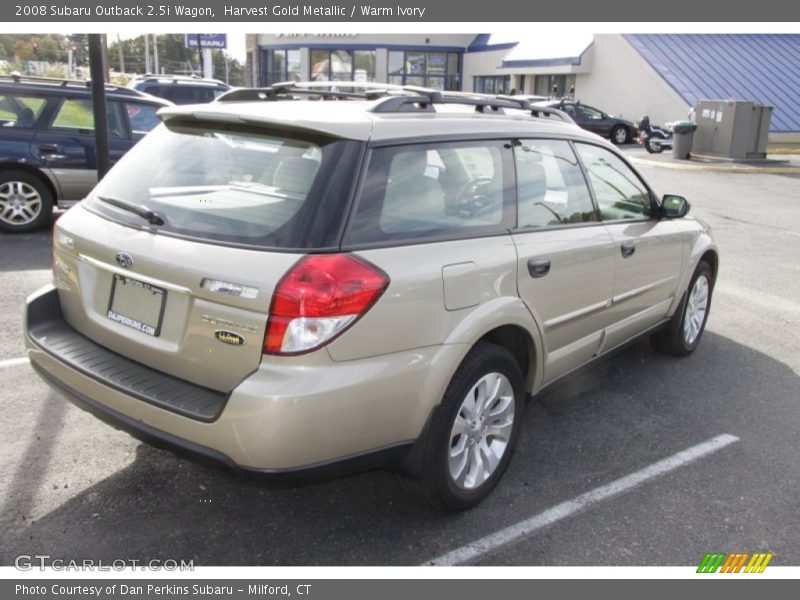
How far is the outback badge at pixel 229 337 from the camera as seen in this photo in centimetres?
265

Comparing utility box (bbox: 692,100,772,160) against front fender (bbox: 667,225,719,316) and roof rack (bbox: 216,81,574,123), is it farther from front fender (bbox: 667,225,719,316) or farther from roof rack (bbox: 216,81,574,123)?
roof rack (bbox: 216,81,574,123)

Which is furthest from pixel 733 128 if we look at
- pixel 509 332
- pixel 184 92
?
pixel 509 332

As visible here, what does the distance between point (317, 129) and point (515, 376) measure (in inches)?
58.0

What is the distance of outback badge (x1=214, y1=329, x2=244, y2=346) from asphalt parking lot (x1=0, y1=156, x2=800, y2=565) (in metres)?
0.51

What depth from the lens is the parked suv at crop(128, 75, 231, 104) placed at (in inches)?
583

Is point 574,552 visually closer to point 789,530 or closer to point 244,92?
point 789,530

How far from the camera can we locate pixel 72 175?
8.52 m

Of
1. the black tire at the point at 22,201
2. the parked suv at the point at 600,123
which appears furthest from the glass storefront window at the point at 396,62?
the black tire at the point at 22,201

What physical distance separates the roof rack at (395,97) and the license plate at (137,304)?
111 cm

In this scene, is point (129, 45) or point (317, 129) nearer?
point (317, 129)

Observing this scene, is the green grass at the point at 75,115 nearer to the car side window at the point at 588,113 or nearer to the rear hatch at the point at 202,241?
the rear hatch at the point at 202,241

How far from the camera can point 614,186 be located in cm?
442

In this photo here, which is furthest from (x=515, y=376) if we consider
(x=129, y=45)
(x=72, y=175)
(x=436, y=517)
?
(x=129, y=45)

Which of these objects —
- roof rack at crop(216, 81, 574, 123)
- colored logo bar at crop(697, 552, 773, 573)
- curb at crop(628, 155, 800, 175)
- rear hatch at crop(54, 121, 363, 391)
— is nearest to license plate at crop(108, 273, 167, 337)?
rear hatch at crop(54, 121, 363, 391)
